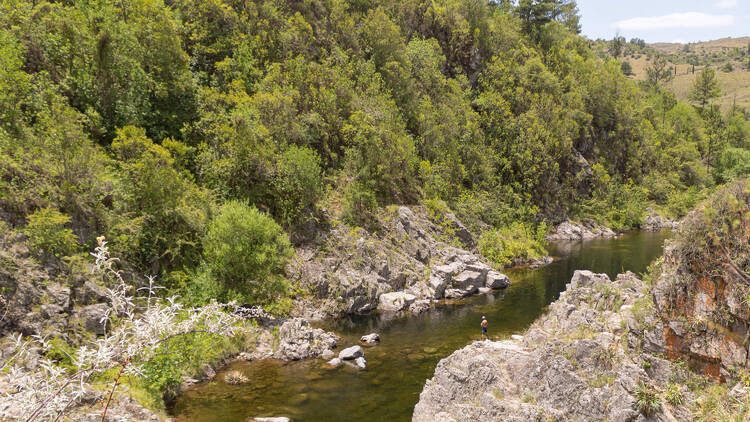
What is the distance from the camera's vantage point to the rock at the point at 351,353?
2648 centimetres

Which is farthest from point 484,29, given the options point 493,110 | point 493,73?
point 493,110

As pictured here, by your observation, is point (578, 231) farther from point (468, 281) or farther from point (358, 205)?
point (358, 205)

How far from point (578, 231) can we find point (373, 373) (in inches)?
2284

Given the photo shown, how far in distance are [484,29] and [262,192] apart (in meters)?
62.0

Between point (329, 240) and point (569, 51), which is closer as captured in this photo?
point (329, 240)

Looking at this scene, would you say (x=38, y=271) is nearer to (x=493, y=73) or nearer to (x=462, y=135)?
(x=462, y=135)

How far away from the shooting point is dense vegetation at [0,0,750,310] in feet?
94.5

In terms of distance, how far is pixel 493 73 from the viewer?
252 ft

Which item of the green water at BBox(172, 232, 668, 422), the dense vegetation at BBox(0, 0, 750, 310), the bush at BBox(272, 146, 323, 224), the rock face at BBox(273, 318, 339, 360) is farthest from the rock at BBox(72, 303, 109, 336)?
the bush at BBox(272, 146, 323, 224)

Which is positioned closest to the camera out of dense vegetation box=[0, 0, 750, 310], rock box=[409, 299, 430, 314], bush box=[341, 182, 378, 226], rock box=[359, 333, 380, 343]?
dense vegetation box=[0, 0, 750, 310]

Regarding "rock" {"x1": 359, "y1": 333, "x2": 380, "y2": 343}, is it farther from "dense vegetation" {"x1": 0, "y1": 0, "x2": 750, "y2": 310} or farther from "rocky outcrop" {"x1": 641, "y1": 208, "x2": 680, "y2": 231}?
"rocky outcrop" {"x1": 641, "y1": 208, "x2": 680, "y2": 231}

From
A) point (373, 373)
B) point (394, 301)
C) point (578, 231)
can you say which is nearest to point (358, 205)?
point (394, 301)

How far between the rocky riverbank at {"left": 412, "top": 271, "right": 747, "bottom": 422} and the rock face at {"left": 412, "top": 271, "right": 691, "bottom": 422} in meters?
0.03

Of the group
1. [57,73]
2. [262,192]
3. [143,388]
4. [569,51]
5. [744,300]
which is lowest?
[143,388]
